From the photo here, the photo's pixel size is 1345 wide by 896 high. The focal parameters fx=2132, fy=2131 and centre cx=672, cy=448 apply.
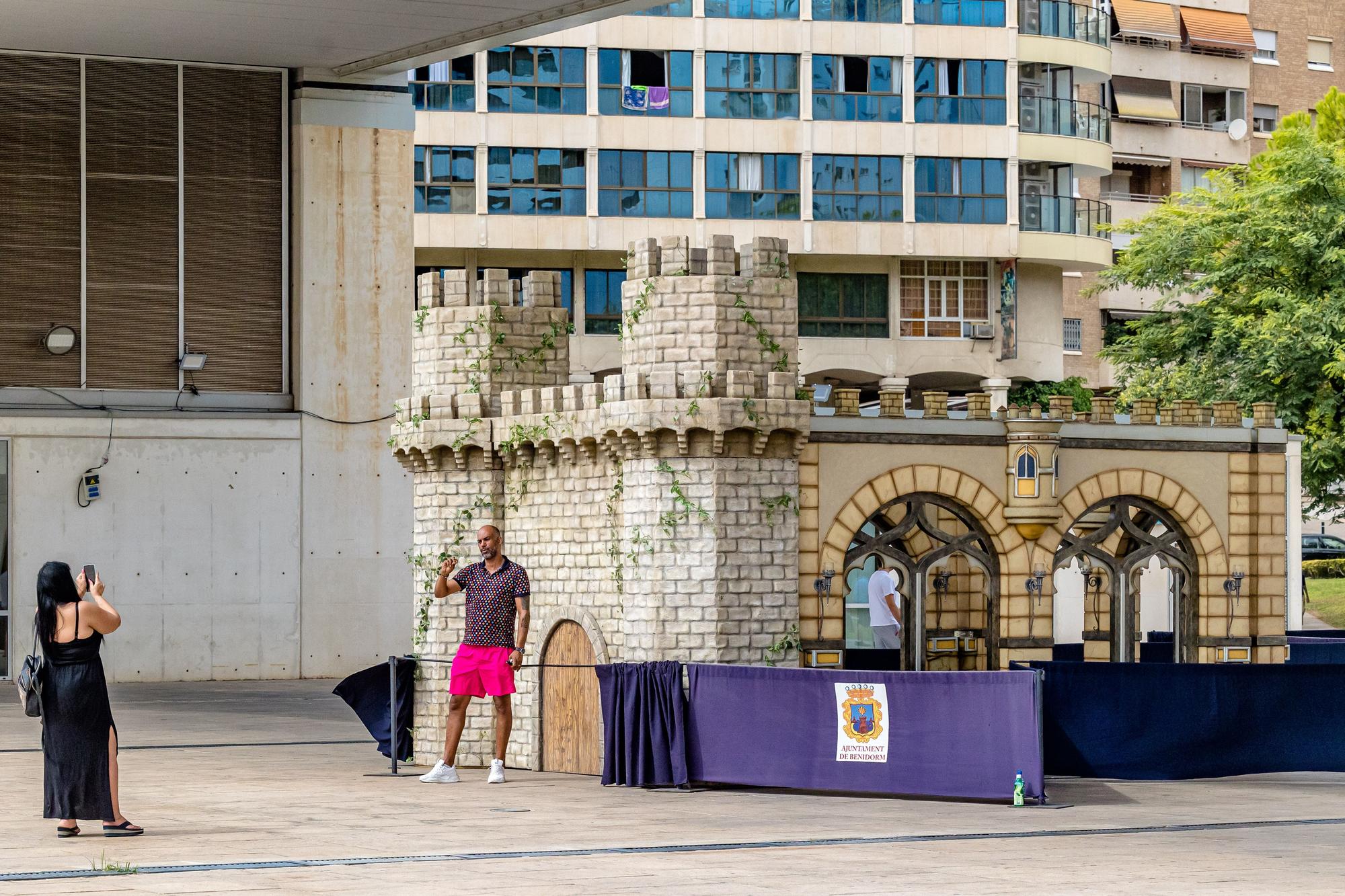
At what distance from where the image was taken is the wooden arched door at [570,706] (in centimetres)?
1939

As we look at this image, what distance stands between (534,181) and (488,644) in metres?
33.7


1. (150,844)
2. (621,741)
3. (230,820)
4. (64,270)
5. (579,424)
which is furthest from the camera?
(64,270)

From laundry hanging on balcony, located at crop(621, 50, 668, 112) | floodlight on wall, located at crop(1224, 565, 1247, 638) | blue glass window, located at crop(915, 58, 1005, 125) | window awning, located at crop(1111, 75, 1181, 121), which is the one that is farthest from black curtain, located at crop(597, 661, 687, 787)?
window awning, located at crop(1111, 75, 1181, 121)

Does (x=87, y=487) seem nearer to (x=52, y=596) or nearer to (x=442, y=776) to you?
(x=442, y=776)

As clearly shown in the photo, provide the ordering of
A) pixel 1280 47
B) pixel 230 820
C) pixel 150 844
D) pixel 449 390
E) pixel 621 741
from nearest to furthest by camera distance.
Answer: pixel 150 844
pixel 230 820
pixel 621 741
pixel 449 390
pixel 1280 47

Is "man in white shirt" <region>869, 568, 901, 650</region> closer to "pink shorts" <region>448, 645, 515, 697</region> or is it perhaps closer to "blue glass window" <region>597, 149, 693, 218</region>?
"pink shorts" <region>448, 645, 515, 697</region>

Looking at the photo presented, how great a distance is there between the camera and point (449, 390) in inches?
837

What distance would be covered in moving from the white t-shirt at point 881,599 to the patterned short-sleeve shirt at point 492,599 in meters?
6.96

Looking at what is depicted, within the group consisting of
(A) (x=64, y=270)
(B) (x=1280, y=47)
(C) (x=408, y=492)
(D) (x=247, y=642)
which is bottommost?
(D) (x=247, y=642)

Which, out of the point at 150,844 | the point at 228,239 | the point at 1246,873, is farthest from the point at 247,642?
the point at 1246,873

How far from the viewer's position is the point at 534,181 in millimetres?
51250

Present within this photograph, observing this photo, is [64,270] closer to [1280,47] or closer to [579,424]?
[579,424]

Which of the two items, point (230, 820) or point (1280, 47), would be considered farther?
point (1280, 47)

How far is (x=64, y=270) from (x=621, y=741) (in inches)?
642
